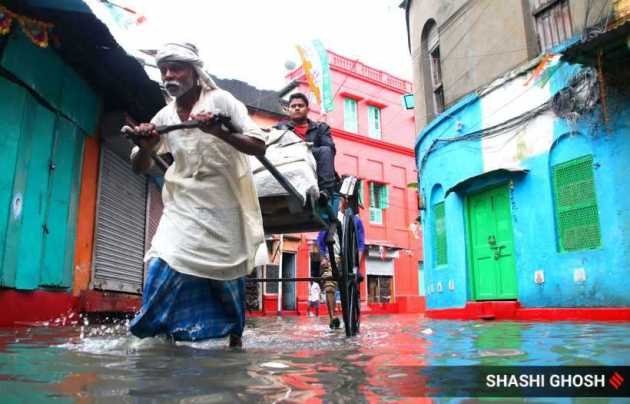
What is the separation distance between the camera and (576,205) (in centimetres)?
870

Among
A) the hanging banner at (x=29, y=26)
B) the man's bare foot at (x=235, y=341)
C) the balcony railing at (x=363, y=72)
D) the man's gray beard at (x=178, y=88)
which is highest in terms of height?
the balcony railing at (x=363, y=72)

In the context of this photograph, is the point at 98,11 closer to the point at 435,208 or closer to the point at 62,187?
the point at 62,187

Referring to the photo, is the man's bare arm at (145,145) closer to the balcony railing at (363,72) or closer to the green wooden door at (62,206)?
the green wooden door at (62,206)

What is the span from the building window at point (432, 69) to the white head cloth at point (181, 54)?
35.5ft

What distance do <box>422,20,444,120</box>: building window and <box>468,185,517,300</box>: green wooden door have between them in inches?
119

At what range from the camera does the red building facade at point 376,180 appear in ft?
76.6

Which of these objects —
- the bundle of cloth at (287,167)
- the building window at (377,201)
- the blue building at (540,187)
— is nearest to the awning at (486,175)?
the blue building at (540,187)

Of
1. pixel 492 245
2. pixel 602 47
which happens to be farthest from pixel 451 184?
pixel 602 47

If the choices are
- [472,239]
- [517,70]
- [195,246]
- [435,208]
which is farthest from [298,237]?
[195,246]

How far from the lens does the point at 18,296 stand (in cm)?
640

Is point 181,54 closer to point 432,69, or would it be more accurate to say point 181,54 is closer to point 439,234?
point 439,234

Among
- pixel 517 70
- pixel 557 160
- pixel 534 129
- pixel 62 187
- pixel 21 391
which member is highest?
pixel 517 70

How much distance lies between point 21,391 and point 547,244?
8.85 metres

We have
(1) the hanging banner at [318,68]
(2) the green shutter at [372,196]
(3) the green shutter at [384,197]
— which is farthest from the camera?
(3) the green shutter at [384,197]
